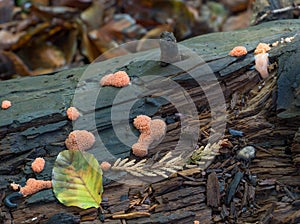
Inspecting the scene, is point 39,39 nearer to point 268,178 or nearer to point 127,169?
point 127,169

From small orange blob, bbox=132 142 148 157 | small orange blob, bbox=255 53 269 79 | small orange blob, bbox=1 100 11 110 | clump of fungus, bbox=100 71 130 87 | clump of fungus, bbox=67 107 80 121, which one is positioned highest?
small orange blob, bbox=255 53 269 79

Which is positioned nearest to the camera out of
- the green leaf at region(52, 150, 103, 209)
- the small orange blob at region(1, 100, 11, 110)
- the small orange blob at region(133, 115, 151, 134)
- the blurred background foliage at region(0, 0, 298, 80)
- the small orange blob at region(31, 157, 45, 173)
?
the green leaf at region(52, 150, 103, 209)

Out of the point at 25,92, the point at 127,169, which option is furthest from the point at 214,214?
the point at 25,92

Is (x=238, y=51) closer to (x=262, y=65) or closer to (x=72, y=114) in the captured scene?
(x=262, y=65)

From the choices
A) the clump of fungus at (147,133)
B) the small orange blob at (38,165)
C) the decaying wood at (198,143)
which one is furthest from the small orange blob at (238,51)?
the small orange blob at (38,165)

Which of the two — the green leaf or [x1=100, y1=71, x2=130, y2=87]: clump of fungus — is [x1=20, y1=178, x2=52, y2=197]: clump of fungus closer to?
the green leaf

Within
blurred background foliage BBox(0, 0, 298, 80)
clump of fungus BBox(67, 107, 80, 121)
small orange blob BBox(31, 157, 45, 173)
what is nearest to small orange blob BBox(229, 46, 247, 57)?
clump of fungus BBox(67, 107, 80, 121)

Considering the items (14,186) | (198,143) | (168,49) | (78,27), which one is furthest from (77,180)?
(78,27)
